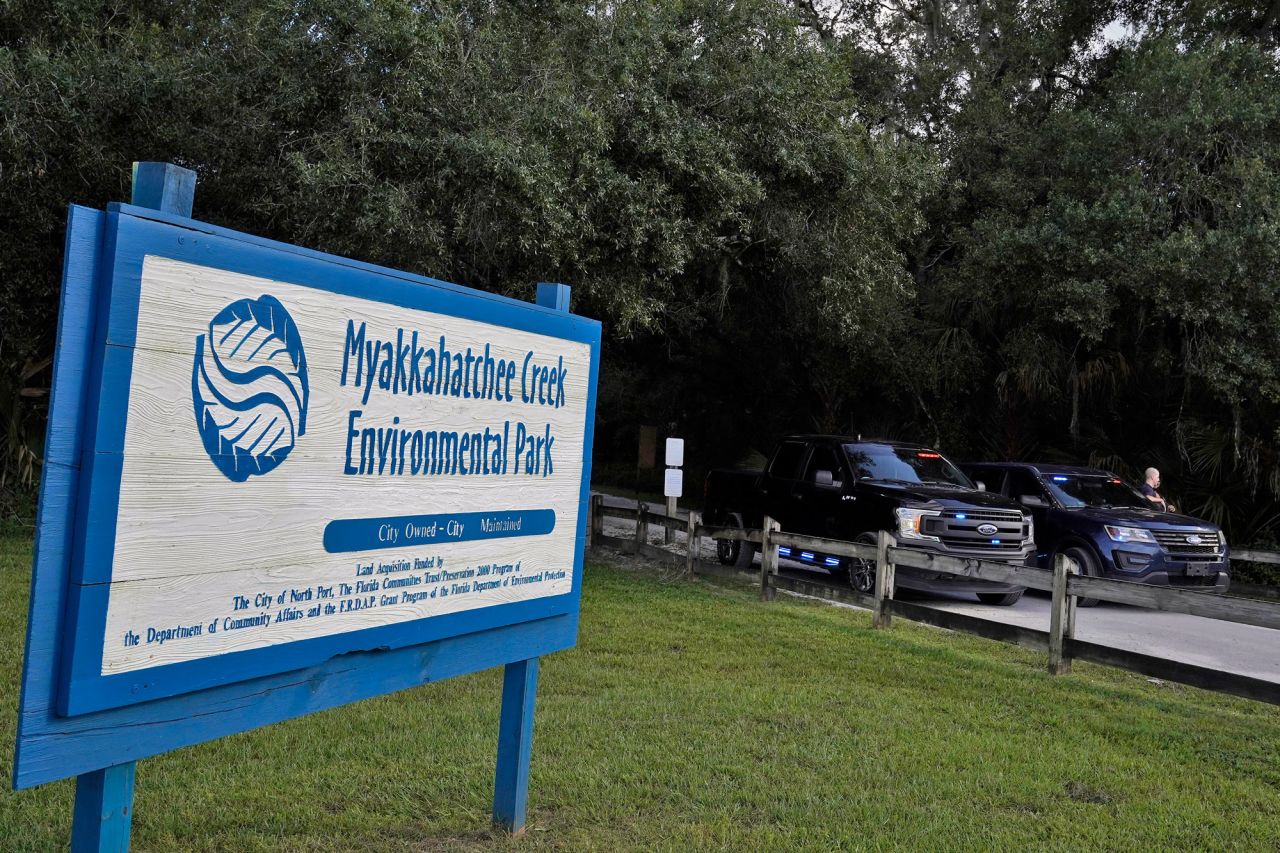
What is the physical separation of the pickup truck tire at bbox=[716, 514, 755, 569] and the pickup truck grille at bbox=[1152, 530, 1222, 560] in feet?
17.3

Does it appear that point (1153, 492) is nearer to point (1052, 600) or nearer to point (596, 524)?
point (596, 524)

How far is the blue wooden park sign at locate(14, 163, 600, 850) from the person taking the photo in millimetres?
2744

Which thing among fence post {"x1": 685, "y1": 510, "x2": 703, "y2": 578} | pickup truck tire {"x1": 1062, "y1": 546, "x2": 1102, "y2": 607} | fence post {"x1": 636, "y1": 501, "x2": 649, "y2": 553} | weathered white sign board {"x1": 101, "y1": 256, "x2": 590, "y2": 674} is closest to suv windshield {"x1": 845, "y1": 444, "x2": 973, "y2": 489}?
pickup truck tire {"x1": 1062, "y1": 546, "x2": 1102, "y2": 607}

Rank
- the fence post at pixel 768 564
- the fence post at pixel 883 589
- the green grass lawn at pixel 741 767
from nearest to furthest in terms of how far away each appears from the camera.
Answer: the green grass lawn at pixel 741 767 → the fence post at pixel 883 589 → the fence post at pixel 768 564

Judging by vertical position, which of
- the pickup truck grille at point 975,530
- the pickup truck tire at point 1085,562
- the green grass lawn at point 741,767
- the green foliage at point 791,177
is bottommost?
the green grass lawn at point 741,767

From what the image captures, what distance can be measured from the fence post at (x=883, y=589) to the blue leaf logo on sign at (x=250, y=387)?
7830 millimetres

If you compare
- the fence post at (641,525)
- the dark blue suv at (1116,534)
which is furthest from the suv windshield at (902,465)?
the fence post at (641,525)

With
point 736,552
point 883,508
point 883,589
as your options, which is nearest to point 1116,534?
point 883,508

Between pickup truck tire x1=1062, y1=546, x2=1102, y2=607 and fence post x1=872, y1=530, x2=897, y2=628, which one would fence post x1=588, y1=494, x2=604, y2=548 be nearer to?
pickup truck tire x1=1062, y1=546, x2=1102, y2=607

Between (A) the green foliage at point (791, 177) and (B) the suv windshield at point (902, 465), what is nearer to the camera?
(A) the green foliage at point (791, 177)

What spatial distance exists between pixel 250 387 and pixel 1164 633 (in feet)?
36.3

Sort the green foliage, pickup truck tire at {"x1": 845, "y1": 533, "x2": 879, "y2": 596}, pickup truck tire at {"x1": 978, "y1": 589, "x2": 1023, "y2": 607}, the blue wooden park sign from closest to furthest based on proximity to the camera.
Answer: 1. the blue wooden park sign
2. the green foliage
3. pickup truck tire at {"x1": 845, "y1": 533, "x2": 879, "y2": 596}
4. pickup truck tire at {"x1": 978, "y1": 589, "x2": 1023, "y2": 607}

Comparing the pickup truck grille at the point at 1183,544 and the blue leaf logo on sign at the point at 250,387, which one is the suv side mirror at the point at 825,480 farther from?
the blue leaf logo on sign at the point at 250,387

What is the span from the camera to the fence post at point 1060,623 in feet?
27.6
